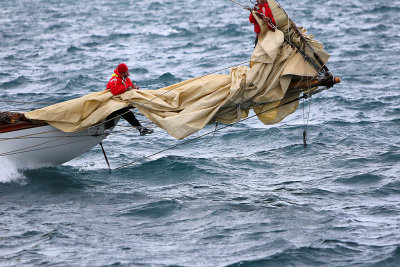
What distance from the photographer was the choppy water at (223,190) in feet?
31.3

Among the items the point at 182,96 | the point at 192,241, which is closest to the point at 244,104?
the point at 182,96

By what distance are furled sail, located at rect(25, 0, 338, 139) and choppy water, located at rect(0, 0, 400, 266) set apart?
1481 millimetres

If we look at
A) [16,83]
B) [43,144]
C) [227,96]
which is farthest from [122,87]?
[16,83]

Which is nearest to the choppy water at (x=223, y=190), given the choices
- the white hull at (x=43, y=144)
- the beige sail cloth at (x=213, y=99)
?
the white hull at (x=43, y=144)

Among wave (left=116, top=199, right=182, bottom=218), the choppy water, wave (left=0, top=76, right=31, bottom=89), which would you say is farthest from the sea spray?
wave (left=0, top=76, right=31, bottom=89)

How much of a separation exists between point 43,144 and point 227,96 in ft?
13.9

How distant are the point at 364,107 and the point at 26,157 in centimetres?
1043

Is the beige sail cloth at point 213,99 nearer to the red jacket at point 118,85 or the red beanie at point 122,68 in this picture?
the red jacket at point 118,85

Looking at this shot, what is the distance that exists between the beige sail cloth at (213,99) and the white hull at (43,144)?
1.79 ft

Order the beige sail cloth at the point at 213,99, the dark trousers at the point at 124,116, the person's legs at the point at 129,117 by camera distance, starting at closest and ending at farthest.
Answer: the beige sail cloth at the point at 213,99
the person's legs at the point at 129,117
the dark trousers at the point at 124,116

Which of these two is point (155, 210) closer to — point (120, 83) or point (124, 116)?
point (124, 116)

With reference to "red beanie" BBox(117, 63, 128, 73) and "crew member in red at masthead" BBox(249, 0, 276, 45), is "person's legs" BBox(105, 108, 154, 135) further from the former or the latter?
"crew member in red at masthead" BBox(249, 0, 276, 45)

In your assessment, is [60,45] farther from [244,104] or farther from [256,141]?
[244,104]

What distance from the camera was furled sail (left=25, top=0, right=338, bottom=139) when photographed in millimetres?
11758
